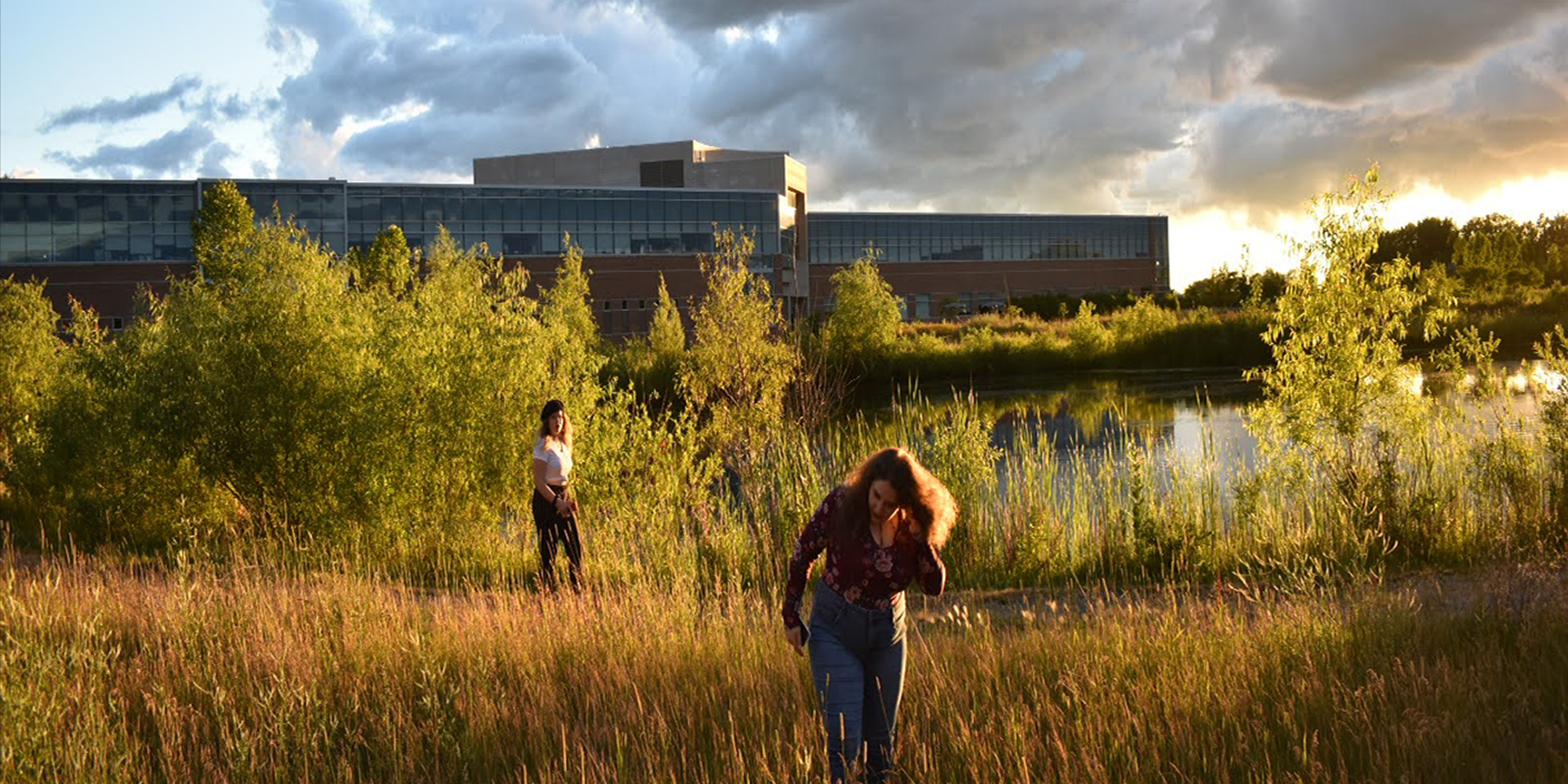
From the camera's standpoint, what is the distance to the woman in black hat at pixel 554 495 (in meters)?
10.6

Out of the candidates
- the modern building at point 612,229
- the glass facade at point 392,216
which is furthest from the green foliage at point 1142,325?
the glass facade at point 392,216

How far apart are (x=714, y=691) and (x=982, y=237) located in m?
95.4

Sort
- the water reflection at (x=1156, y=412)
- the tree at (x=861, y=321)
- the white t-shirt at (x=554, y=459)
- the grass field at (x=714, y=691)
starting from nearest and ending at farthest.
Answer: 1. the grass field at (x=714, y=691)
2. the white t-shirt at (x=554, y=459)
3. the water reflection at (x=1156, y=412)
4. the tree at (x=861, y=321)

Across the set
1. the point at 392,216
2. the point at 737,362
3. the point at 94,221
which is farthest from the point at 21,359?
the point at 392,216

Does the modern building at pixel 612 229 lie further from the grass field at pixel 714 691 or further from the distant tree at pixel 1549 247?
the grass field at pixel 714 691

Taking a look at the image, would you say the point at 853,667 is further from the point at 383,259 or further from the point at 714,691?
the point at 383,259

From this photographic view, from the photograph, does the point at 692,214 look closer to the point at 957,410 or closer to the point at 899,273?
the point at 899,273

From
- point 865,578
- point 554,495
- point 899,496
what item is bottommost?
point 554,495

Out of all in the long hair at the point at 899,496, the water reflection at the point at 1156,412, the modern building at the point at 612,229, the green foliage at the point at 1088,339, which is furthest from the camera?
the modern building at the point at 612,229

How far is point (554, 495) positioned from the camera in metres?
10.6

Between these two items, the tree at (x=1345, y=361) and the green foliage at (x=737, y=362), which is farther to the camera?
the green foliage at (x=737, y=362)

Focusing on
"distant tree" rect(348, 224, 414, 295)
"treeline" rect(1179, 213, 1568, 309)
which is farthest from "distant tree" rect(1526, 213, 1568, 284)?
"distant tree" rect(348, 224, 414, 295)

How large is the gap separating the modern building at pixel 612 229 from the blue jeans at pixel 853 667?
49.7 m

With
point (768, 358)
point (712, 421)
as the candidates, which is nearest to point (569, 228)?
point (768, 358)
